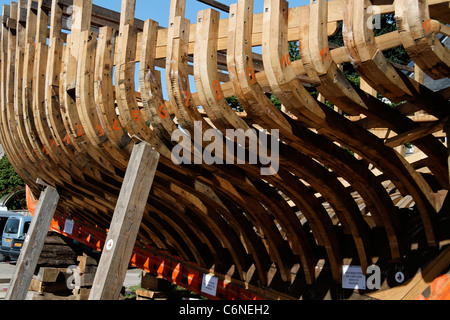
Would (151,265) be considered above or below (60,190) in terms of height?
below

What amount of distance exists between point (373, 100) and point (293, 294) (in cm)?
275

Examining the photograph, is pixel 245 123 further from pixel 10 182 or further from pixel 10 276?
pixel 10 182

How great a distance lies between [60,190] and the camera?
273 inches

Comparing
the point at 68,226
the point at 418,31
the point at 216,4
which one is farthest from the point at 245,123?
the point at 68,226

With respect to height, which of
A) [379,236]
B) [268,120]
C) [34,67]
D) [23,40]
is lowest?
[379,236]

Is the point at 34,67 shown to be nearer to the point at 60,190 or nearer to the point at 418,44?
the point at 60,190

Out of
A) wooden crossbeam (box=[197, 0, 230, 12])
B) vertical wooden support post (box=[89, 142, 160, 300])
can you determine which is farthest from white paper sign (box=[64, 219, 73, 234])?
vertical wooden support post (box=[89, 142, 160, 300])

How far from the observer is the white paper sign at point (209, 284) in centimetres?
612

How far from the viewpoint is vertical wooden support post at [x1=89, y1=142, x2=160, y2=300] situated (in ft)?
11.9

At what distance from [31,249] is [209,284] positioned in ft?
7.45

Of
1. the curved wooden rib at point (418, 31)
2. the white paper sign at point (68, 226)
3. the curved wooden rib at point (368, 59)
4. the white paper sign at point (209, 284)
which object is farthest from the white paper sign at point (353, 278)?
the white paper sign at point (68, 226)

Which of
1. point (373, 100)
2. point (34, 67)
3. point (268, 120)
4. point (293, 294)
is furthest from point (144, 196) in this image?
point (34, 67)

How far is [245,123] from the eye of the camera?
12.0 ft

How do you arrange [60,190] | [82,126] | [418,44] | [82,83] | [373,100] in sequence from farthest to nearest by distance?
[60,190]
[82,126]
[82,83]
[373,100]
[418,44]
